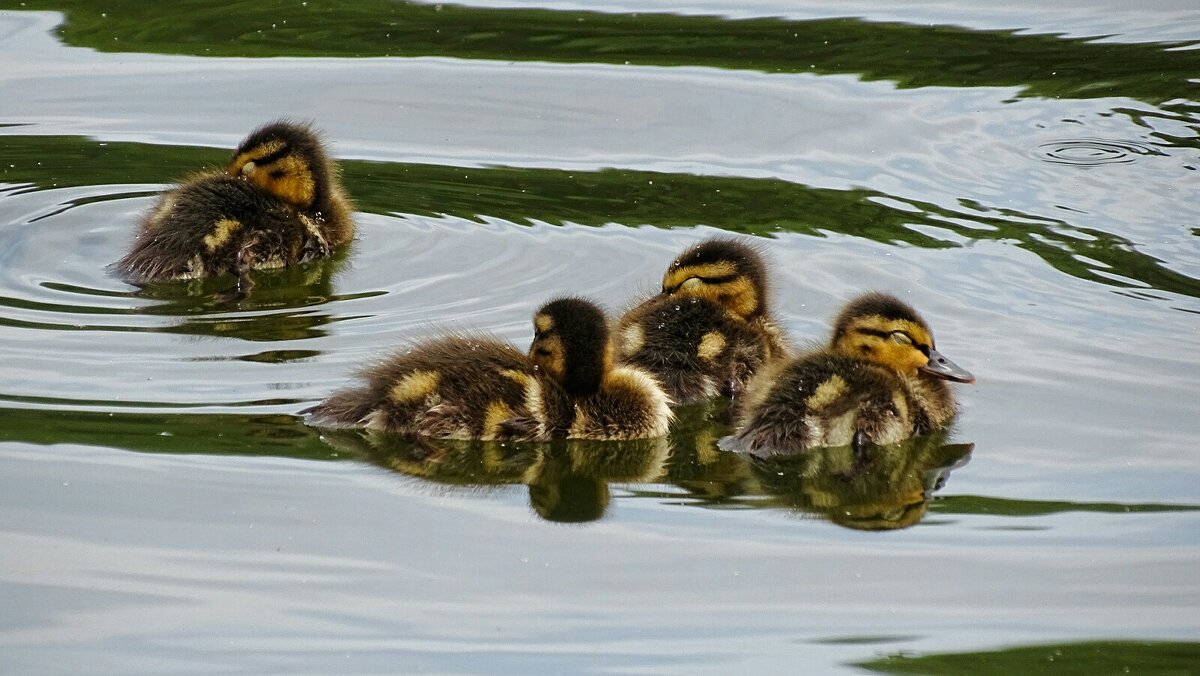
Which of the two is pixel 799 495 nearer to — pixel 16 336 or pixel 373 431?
pixel 373 431

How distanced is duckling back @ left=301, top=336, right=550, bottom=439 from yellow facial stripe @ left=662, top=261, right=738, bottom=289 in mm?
992

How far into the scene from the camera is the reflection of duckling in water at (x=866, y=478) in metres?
5.07

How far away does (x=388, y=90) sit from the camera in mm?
10336

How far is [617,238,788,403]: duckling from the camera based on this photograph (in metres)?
6.20

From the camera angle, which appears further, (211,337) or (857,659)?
(211,337)

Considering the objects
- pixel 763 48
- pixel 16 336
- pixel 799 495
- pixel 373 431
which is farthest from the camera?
pixel 763 48

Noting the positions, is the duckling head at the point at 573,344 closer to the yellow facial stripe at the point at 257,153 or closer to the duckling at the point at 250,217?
the duckling at the point at 250,217

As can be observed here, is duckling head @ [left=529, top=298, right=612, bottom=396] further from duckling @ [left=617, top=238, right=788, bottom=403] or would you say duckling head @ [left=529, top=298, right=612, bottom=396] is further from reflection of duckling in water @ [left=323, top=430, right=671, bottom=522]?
duckling @ [left=617, top=238, right=788, bottom=403]

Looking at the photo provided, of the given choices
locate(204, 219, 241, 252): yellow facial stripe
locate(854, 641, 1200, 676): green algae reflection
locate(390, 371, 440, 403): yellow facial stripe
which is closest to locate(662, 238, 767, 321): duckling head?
locate(390, 371, 440, 403): yellow facial stripe

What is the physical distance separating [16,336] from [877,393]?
113 inches

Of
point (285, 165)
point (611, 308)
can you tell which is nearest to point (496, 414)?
point (611, 308)

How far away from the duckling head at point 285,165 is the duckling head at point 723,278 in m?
1.96

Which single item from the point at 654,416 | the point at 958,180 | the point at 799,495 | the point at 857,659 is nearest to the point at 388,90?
the point at 958,180

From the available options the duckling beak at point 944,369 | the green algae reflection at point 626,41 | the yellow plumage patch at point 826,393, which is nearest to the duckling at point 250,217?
the yellow plumage patch at point 826,393
